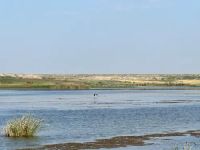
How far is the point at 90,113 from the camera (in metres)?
57.4

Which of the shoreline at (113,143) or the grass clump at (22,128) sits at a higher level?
the grass clump at (22,128)

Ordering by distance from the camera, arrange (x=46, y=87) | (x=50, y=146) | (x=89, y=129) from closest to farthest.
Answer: (x=50, y=146) → (x=89, y=129) → (x=46, y=87)

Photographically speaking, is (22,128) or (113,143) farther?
(22,128)

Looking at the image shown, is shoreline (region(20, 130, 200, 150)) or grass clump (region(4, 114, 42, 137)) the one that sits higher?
grass clump (region(4, 114, 42, 137))

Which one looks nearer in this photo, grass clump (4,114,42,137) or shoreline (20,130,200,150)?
shoreline (20,130,200,150)

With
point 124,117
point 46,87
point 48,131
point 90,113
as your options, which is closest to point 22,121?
point 48,131

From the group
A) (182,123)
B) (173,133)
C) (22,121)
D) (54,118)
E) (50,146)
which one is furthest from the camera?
(54,118)

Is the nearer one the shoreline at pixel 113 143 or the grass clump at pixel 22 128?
the shoreline at pixel 113 143

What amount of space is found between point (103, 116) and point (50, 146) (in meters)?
23.0

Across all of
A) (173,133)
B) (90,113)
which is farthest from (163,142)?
(90,113)

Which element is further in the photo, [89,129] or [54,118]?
[54,118]

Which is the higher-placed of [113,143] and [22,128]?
[22,128]

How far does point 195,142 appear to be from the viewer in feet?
108

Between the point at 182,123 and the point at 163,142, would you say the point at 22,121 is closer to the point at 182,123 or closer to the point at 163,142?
the point at 163,142
